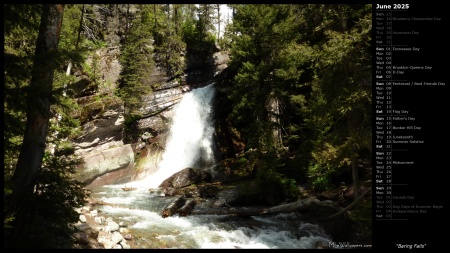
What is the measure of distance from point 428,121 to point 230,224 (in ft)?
23.8

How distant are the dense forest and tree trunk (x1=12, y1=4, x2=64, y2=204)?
0.08 ft

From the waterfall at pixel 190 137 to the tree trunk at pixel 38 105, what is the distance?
568 inches

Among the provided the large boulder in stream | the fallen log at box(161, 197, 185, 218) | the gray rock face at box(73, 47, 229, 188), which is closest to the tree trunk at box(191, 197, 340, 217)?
the fallen log at box(161, 197, 185, 218)

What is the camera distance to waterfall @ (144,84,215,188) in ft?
74.9

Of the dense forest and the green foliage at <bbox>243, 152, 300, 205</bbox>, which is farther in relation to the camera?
the green foliage at <bbox>243, 152, 300, 205</bbox>

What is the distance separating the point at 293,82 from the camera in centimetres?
1844

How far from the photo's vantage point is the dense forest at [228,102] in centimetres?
586

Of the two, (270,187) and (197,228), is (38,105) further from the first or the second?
(270,187)

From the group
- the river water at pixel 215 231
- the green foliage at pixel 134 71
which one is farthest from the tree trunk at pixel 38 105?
the green foliage at pixel 134 71

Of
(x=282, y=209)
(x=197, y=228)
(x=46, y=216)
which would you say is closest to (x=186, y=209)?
(x=197, y=228)

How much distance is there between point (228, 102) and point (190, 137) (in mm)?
4716

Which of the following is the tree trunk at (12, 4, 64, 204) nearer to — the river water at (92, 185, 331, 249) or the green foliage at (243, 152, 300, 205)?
the river water at (92, 185, 331, 249)

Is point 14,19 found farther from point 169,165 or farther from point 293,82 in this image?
point 169,165

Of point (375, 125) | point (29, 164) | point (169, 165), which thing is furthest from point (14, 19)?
point (169, 165)
